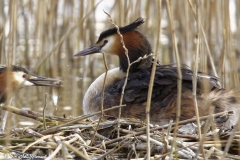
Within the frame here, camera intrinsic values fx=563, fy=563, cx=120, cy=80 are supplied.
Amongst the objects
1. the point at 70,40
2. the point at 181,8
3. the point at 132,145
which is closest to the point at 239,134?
the point at 132,145

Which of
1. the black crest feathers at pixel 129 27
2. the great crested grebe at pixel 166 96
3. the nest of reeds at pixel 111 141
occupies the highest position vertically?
the black crest feathers at pixel 129 27

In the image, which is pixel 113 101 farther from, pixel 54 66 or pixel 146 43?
pixel 54 66

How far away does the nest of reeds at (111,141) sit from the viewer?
3861 mm

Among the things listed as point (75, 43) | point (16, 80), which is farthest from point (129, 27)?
point (75, 43)

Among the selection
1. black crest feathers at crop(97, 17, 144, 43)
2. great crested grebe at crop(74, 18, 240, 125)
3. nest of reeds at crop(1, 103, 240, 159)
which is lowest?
nest of reeds at crop(1, 103, 240, 159)

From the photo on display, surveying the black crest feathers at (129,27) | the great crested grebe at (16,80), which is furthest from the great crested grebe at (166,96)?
the great crested grebe at (16,80)

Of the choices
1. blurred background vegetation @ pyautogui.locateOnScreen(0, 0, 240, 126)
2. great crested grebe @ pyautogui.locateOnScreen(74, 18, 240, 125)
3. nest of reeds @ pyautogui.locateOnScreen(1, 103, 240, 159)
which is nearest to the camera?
nest of reeds @ pyautogui.locateOnScreen(1, 103, 240, 159)

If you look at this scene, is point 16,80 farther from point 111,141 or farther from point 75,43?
point 75,43

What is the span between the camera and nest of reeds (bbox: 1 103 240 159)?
386 centimetres

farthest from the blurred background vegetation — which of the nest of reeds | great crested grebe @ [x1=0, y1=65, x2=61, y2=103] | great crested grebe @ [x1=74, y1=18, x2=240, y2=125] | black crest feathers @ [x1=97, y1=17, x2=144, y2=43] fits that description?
the nest of reeds

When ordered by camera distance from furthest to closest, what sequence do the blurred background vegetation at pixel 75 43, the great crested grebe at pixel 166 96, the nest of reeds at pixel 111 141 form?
the blurred background vegetation at pixel 75 43 → the great crested grebe at pixel 166 96 → the nest of reeds at pixel 111 141

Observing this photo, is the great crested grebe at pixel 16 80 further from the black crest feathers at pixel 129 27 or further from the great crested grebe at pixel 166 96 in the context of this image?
the black crest feathers at pixel 129 27

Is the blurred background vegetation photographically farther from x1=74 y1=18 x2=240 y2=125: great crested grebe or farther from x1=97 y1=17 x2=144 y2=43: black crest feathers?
x1=74 y1=18 x2=240 y2=125: great crested grebe

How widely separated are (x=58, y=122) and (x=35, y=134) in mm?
478
